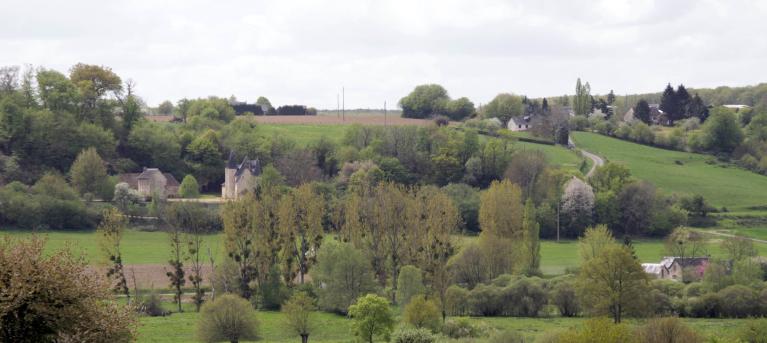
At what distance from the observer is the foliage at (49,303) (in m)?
21.2

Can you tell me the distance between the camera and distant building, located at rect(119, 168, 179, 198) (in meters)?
96.2

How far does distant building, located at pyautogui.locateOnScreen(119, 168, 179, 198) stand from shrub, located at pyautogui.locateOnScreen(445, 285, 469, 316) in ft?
139

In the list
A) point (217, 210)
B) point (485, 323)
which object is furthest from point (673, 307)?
point (217, 210)

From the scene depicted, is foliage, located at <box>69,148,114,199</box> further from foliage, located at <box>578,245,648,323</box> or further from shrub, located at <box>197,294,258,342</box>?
foliage, located at <box>578,245,648,323</box>

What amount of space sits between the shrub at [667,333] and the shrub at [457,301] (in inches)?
727

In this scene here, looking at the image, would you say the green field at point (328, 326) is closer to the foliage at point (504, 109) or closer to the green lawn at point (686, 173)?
the green lawn at point (686, 173)

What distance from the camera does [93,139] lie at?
102 meters

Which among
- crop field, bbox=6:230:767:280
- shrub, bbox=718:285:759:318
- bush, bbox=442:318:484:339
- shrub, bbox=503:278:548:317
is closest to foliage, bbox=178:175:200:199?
crop field, bbox=6:230:767:280

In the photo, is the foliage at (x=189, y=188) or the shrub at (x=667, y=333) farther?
the foliage at (x=189, y=188)

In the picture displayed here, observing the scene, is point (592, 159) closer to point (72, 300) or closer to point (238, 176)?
point (238, 176)

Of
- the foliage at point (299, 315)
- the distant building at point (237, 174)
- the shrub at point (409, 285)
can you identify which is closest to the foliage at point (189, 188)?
the distant building at point (237, 174)

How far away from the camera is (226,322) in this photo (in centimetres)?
4850

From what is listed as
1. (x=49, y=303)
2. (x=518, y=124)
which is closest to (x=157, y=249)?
(x=49, y=303)

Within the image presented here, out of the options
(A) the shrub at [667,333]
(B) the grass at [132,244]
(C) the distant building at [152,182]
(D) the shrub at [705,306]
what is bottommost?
(D) the shrub at [705,306]
